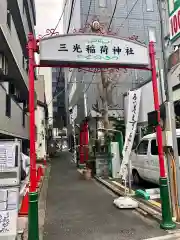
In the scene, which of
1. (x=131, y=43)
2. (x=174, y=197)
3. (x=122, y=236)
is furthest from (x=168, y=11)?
(x=122, y=236)

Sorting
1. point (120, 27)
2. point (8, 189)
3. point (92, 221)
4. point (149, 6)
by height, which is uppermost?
point (149, 6)

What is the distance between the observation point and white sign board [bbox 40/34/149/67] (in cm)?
520

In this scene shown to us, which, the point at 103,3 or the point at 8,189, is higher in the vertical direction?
the point at 103,3

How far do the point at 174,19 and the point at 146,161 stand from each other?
16.4 feet

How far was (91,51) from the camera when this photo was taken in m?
5.42

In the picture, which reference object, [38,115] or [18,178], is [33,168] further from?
[38,115]

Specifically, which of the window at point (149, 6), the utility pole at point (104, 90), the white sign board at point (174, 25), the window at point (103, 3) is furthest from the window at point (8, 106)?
the window at point (149, 6)

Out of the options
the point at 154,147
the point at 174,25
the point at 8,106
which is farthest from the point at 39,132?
the point at 174,25

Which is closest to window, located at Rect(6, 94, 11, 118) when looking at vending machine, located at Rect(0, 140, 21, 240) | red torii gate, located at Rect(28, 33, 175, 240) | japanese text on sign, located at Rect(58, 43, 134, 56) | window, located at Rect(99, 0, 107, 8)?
red torii gate, located at Rect(28, 33, 175, 240)

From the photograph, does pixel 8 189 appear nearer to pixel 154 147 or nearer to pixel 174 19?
pixel 174 19

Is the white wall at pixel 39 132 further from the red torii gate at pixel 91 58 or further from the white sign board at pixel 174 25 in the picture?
the white sign board at pixel 174 25

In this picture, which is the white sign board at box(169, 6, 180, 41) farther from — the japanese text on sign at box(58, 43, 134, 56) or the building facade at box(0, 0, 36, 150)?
the building facade at box(0, 0, 36, 150)

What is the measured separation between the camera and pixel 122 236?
4973mm

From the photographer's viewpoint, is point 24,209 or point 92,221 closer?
point 92,221
